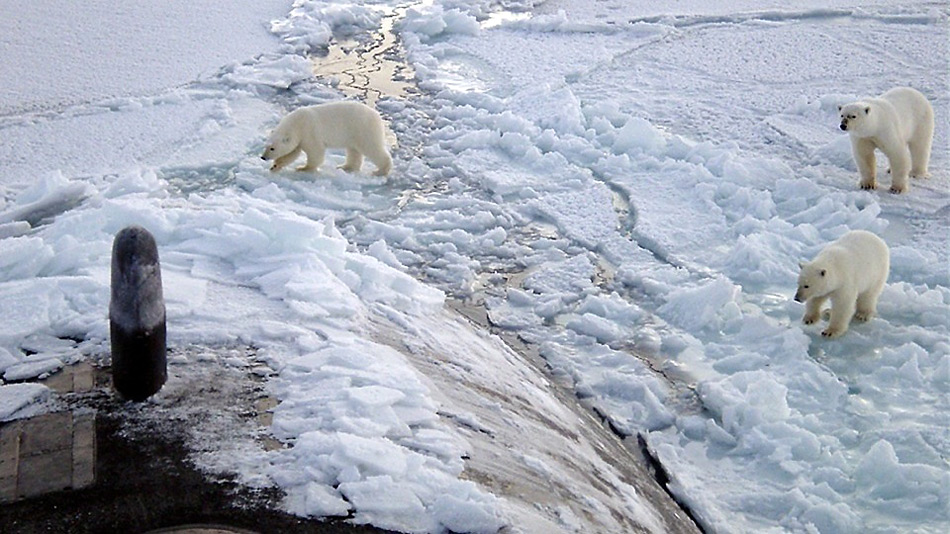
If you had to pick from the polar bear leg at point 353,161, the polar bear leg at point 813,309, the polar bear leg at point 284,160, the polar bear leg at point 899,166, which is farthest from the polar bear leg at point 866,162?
the polar bear leg at point 284,160

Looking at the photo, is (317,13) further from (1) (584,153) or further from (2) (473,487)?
(2) (473,487)

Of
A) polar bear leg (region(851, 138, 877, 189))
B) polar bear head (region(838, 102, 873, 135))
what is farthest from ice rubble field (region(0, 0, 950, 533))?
polar bear head (region(838, 102, 873, 135))

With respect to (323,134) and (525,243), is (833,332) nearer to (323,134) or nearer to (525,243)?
(525,243)

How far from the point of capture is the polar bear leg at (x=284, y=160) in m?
7.09

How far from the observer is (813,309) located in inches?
216

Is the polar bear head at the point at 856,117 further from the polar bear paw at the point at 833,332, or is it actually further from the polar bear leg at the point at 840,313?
the polar bear paw at the point at 833,332

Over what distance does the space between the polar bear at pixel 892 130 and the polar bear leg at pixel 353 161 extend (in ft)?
11.1

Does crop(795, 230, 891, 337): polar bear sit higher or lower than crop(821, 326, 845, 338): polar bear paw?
higher

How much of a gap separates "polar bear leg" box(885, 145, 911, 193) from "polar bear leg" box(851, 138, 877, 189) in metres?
0.11

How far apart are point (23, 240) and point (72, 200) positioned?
155 centimetres

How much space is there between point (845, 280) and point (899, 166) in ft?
7.23

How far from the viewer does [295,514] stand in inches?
122

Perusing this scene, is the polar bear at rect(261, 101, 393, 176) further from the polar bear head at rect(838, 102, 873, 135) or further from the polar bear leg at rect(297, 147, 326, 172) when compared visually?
the polar bear head at rect(838, 102, 873, 135)

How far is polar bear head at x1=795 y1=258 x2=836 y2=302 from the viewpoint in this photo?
5219mm
